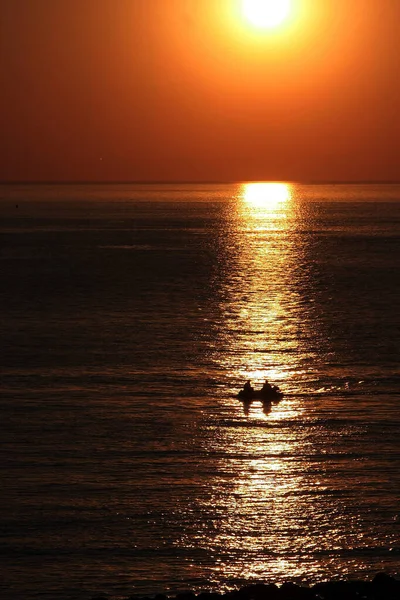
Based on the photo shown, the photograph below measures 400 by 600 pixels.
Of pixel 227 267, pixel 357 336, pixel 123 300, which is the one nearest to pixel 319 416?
pixel 357 336

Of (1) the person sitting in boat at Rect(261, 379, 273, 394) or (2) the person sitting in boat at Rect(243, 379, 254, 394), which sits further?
(2) the person sitting in boat at Rect(243, 379, 254, 394)

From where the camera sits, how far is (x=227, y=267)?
12431 cm

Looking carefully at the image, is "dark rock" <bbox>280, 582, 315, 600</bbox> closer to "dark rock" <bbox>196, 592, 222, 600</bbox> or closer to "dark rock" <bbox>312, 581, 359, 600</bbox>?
"dark rock" <bbox>312, 581, 359, 600</bbox>

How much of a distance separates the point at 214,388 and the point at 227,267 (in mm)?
77179

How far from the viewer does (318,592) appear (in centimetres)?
2395

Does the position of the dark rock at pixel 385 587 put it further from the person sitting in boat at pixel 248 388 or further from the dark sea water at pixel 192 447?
the person sitting in boat at pixel 248 388

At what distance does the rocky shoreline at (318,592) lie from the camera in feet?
77.2

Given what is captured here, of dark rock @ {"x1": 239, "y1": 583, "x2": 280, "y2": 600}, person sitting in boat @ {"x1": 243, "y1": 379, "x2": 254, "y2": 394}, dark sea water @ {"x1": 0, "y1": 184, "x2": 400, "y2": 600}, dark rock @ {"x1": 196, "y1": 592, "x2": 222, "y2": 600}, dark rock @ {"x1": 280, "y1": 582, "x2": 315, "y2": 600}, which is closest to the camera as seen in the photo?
dark rock @ {"x1": 280, "y1": 582, "x2": 315, "y2": 600}

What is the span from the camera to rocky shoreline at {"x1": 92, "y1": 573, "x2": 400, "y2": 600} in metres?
23.5

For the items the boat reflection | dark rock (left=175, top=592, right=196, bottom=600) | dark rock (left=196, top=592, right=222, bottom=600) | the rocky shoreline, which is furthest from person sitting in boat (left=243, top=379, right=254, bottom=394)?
dark rock (left=175, top=592, right=196, bottom=600)

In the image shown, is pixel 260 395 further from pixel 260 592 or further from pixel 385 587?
pixel 385 587

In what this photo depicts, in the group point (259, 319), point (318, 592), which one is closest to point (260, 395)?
point (318, 592)

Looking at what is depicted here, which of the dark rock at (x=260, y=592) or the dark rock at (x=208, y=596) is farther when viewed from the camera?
the dark rock at (x=208, y=596)

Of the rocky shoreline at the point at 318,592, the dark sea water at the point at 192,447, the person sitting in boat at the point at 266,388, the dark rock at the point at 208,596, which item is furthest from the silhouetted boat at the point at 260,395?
the dark rock at the point at 208,596
